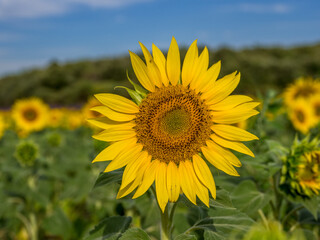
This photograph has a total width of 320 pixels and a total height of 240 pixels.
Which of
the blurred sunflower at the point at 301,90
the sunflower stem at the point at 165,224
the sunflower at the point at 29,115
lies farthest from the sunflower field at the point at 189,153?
the sunflower at the point at 29,115

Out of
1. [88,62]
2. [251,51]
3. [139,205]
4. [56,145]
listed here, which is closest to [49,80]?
[88,62]

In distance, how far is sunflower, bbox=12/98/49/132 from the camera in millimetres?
5832

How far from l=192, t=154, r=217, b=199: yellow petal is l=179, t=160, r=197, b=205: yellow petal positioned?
0.13 ft

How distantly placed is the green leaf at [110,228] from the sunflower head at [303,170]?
2.82 ft

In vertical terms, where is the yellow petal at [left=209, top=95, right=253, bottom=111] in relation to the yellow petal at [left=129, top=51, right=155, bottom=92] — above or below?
below

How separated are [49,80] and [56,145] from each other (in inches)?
922

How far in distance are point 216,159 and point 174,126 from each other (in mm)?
226

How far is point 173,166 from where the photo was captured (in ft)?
4.59

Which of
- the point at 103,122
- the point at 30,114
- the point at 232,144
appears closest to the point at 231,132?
the point at 232,144

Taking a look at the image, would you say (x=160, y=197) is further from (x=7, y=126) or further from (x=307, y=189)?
(x=7, y=126)

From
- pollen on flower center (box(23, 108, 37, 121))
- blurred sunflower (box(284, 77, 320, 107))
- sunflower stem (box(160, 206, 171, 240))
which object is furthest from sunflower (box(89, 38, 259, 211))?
pollen on flower center (box(23, 108, 37, 121))

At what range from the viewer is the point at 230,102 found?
1362mm

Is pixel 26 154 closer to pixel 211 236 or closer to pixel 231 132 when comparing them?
pixel 211 236

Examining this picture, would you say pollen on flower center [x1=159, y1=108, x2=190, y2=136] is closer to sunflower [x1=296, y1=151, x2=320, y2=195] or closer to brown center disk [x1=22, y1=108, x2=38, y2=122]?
sunflower [x1=296, y1=151, x2=320, y2=195]
